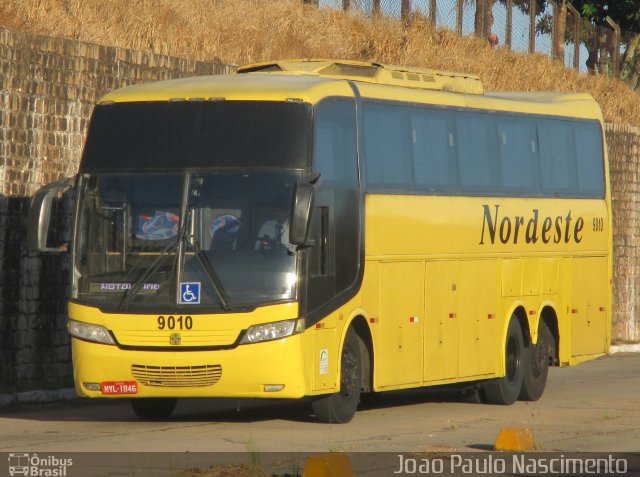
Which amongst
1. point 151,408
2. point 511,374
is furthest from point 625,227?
point 151,408

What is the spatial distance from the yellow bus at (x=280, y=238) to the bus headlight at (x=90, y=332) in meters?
0.02

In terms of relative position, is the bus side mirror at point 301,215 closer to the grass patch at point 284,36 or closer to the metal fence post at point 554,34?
the grass patch at point 284,36

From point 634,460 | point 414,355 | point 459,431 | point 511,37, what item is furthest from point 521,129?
point 511,37

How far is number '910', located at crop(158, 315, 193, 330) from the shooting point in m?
15.6

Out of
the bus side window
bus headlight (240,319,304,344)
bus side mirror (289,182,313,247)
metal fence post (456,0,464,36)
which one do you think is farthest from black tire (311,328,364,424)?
metal fence post (456,0,464,36)

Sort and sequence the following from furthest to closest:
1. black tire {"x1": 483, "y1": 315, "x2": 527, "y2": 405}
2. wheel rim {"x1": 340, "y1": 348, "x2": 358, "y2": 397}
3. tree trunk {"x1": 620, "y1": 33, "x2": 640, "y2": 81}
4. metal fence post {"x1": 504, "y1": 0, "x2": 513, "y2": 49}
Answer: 1. tree trunk {"x1": 620, "y1": 33, "x2": 640, "y2": 81}
2. metal fence post {"x1": 504, "y1": 0, "x2": 513, "y2": 49}
3. black tire {"x1": 483, "y1": 315, "x2": 527, "y2": 405}
4. wheel rim {"x1": 340, "y1": 348, "x2": 358, "y2": 397}

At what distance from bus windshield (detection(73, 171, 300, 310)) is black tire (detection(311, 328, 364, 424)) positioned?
131cm

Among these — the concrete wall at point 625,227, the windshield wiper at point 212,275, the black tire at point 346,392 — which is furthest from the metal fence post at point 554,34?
the windshield wiper at point 212,275

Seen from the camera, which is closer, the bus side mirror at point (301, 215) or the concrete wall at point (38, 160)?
the bus side mirror at point (301, 215)

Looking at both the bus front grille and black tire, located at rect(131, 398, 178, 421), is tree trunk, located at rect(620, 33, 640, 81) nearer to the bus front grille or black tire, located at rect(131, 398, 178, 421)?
black tire, located at rect(131, 398, 178, 421)

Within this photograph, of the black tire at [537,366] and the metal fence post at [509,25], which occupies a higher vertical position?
the metal fence post at [509,25]

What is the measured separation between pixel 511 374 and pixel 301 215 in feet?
19.8

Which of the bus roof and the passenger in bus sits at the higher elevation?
the bus roof

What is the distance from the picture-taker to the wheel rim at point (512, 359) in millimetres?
20406
